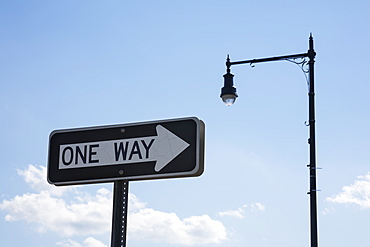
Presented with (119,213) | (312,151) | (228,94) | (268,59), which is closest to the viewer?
(119,213)

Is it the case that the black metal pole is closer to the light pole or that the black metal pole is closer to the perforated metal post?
the light pole

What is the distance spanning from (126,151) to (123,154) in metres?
0.03

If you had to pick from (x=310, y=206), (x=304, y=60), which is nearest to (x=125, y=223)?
(x=310, y=206)

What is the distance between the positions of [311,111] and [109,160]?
930 centimetres

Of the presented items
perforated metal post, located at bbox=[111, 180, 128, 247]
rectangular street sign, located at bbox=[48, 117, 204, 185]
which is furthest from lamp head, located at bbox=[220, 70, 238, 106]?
perforated metal post, located at bbox=[111, 180, 128, 247]

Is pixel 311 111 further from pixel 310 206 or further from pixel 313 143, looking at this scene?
pixel 310 206

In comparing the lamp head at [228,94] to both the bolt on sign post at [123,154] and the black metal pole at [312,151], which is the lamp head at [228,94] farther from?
the bolt on sign post at [123,154]

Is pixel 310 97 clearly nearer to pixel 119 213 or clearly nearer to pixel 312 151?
pixel 312 151

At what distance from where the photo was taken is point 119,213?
14.0ft

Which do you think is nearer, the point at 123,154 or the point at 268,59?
the point at 123,154

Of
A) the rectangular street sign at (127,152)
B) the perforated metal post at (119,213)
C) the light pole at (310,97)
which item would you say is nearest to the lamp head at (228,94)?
the light pole at (310,97)

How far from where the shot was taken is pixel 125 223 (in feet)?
14.0

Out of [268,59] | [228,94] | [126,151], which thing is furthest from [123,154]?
[268,59]

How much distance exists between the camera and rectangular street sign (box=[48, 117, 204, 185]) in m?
4.20
